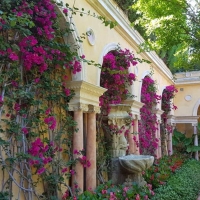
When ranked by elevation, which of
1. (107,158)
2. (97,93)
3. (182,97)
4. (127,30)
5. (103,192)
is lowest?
(103,192)

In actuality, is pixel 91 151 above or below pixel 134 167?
above

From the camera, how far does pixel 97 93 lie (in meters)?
5.57

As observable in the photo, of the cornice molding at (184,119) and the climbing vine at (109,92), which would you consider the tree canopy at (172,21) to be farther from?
the cornice molding at (184,119)

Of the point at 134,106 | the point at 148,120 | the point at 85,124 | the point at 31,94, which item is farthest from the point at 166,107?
the point at 31,94

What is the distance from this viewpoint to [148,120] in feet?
32.8

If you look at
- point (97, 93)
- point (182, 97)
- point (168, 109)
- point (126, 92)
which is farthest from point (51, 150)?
Result: point (182, 97)

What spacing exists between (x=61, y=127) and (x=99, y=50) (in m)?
2.01

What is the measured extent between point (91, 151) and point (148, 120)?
16.8 ft

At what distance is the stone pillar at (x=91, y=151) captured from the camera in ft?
17.2

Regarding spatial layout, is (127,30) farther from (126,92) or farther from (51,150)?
(51,150)

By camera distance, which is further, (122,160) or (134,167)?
(122,160)

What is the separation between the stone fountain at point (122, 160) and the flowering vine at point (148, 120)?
2397mm

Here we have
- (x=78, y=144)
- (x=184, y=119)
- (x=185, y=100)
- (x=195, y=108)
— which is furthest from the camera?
(x=185, y=100)

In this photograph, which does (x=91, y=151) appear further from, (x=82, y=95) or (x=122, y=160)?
(x=82, y=95)
